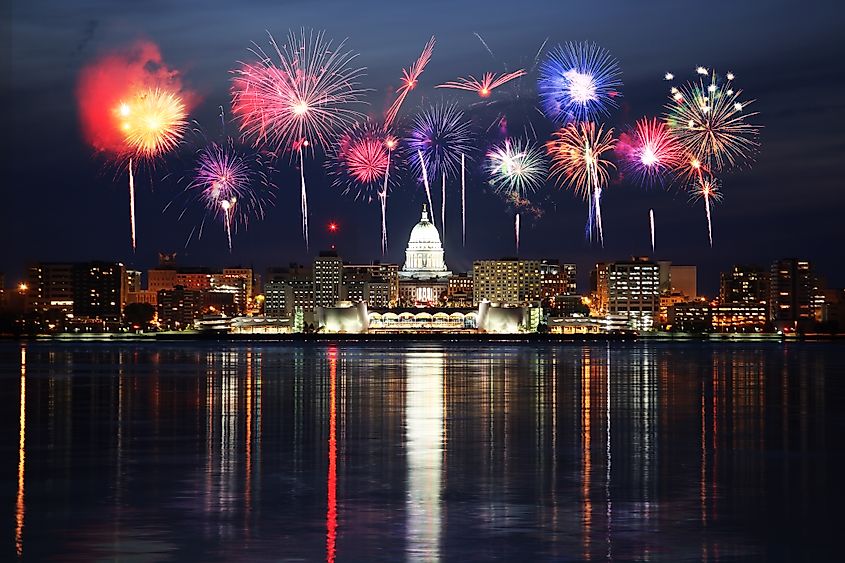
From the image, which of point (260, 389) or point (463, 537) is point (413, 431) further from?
point (260, 389)

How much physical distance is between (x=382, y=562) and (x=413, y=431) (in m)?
17.9

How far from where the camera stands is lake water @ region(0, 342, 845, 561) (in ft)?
63.9

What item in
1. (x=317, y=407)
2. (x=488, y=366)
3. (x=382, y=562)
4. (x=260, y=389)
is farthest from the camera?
(x=488, y=366)

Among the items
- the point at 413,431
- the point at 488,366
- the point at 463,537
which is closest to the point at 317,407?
the point at 413,431

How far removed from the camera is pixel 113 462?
29.1 metres

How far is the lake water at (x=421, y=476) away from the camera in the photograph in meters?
19.5

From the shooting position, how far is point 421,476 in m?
26.5

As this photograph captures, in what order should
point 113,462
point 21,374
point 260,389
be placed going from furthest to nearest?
point 21,374 < point 260,389 < point 113,462

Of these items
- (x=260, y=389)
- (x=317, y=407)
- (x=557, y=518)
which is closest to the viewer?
(x=557, y=518)

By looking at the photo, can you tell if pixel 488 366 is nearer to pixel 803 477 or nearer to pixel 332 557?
pixel 803 477

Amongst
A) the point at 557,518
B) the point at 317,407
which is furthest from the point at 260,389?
the point at 557,518

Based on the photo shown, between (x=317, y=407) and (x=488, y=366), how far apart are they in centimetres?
4044

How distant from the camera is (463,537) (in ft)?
64.9

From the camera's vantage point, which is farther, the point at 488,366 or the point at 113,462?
the point at 488,366
